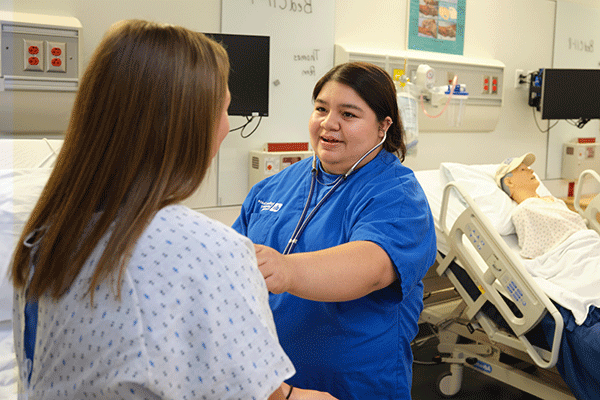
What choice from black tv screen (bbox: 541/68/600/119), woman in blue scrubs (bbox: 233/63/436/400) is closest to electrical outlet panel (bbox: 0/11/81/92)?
woman in blue scrubs (bbox: 233/63/436/400)

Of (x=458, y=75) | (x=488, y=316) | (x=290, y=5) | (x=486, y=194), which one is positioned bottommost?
(x=488, y=316)

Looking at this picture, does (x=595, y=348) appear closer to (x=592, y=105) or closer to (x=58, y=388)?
(x=58, y=388)

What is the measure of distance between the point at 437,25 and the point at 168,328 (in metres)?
3.43

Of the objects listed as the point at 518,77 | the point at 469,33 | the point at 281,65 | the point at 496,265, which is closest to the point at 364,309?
the point at 496,265

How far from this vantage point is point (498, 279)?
229 cm

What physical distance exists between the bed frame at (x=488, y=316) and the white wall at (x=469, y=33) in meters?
1.18

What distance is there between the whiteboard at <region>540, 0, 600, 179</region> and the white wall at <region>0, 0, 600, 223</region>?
0.08m

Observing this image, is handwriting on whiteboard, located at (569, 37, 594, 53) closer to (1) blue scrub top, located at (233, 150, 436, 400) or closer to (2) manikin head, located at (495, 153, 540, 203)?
(2) manikin head, located at (495, 153, 540, 203)

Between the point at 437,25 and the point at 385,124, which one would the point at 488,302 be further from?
the point at 437,25

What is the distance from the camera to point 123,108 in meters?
0.73

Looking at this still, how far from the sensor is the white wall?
2.52 metres

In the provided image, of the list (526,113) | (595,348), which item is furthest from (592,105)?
(595,348)

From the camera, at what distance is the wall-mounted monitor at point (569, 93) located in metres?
3.93

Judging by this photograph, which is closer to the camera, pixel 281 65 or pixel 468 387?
pixel 468 387
